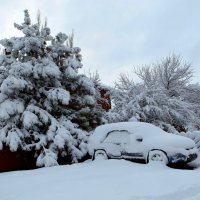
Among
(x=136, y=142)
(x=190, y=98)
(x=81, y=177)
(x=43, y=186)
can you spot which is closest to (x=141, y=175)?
(x=81, y=177)

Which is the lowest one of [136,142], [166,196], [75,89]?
[166,196]

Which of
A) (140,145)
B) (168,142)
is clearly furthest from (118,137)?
(168,142)

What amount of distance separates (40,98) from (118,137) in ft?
15.7

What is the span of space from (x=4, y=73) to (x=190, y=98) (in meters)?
16.9

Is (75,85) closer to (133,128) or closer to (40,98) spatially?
(40,98)

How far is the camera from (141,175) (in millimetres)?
8609

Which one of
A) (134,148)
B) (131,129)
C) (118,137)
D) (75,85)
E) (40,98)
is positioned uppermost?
(75,85)

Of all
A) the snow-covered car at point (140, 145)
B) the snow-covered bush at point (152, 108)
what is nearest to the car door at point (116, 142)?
the snow-covered car at point (140, 145)

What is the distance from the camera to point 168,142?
12.1 meters

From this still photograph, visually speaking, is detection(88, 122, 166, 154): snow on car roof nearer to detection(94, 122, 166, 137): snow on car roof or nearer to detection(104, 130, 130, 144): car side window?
detection(94, 122, 166, 137): snow on car roof

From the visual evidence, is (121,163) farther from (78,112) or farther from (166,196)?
(78,112)

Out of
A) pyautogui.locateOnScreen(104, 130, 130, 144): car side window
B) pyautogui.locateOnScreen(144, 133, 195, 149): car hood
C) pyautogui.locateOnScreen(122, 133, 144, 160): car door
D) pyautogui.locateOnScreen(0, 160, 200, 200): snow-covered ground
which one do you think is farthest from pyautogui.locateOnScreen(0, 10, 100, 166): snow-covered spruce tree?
pyautogui.locateOnScreen(0, 160, 200, 200): snow-covered ground

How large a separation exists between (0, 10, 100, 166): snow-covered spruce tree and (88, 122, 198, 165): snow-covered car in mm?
1925

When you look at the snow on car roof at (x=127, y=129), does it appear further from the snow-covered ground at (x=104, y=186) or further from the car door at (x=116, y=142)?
the snow-covered ground at (x=104, y=186)
